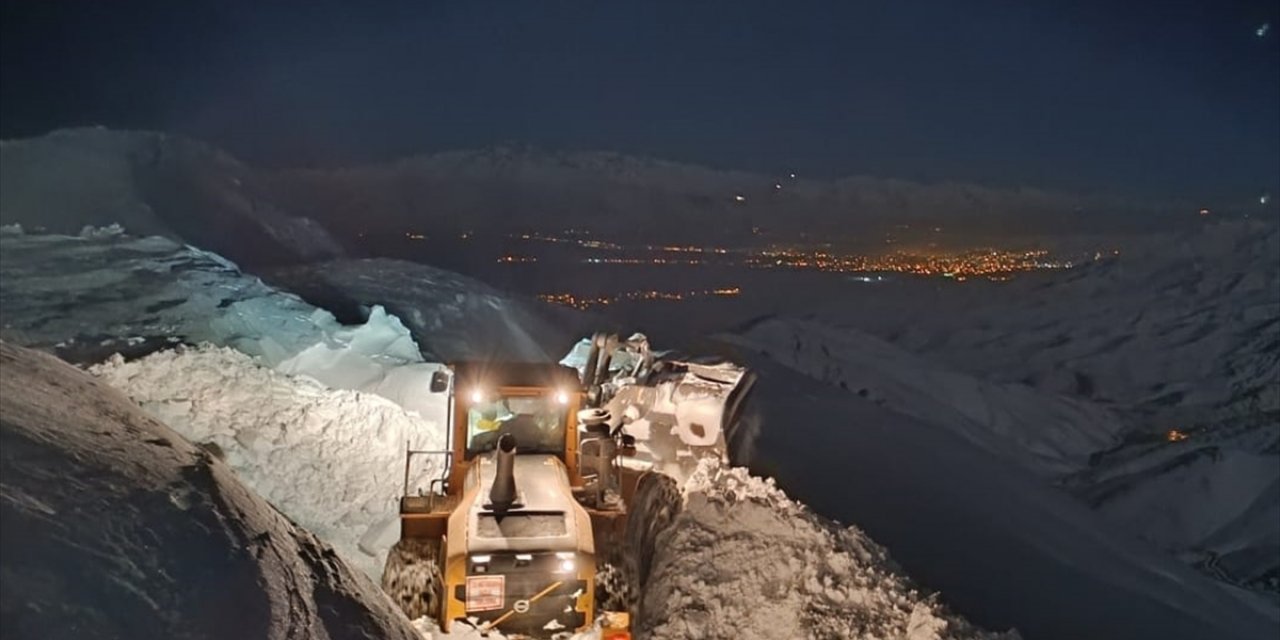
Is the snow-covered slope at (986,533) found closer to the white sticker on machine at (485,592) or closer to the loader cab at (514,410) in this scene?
the loader cab at (514,410)

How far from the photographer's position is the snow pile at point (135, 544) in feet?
10.9

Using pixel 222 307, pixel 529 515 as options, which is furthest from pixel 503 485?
pixel 222 307

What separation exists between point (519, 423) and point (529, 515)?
123cm

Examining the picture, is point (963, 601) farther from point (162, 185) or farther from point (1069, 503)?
point (162, 185)

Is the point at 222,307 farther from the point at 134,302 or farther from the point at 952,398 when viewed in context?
the point at 952,398

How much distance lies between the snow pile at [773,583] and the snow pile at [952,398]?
1334 cm

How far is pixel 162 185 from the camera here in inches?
932

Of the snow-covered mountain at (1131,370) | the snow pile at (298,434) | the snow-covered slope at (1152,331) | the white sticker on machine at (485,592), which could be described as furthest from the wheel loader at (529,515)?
the snow-covered slope at (1152,331)

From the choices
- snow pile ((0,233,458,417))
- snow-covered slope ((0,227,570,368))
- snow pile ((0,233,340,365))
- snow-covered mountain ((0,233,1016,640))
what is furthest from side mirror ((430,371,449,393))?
snow pile ((0,233,340,365))

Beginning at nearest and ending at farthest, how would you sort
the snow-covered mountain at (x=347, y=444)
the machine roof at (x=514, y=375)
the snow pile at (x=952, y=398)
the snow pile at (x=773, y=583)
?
the snow pile at (x=773, y=583) < the snow-covered mountain at (x=347, y=444) < the machine roof at (x=514, y=375) < the snow pile at (x=952, y=398)

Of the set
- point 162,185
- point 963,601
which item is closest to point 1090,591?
point 963,601

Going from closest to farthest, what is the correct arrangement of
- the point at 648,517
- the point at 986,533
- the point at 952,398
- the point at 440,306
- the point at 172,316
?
the point at 648,517 → the point at 986,533 → the point at 172,316 → the point at 440,306 → the point at 952,398

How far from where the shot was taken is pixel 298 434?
37.8 feet

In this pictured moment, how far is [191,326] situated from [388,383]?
11.9 feet
